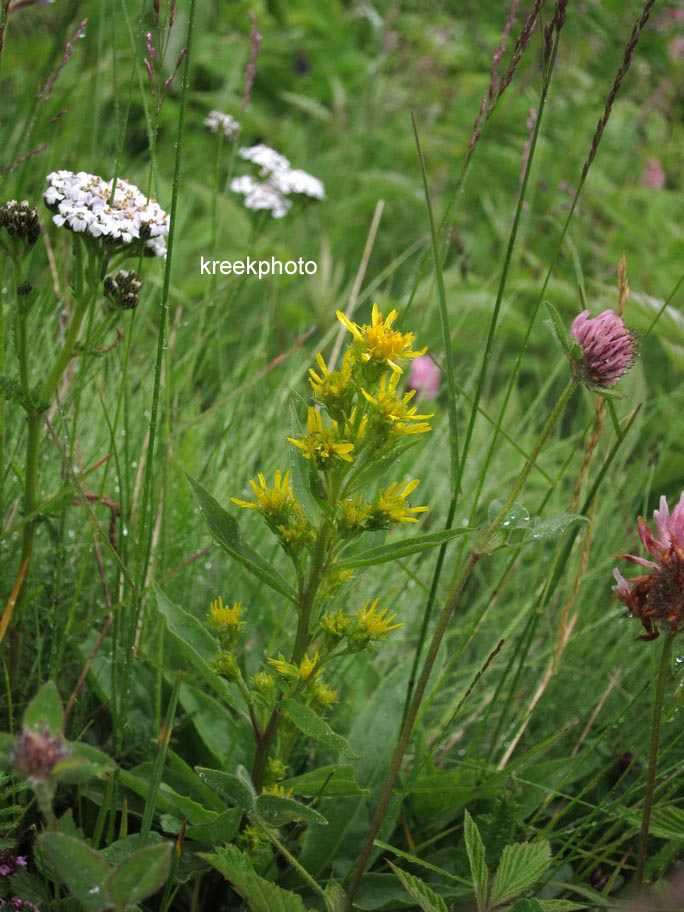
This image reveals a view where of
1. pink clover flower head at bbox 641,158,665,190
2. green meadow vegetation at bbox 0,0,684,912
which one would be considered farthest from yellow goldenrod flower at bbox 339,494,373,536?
pink clover flower head at bbox 641,158,665,190

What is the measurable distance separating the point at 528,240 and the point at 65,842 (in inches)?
98.6

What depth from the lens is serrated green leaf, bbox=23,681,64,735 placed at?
1.78 ft

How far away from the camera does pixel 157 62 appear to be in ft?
2.95

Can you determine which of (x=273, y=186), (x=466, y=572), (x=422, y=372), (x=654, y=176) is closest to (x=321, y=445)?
(x=466, y=572)

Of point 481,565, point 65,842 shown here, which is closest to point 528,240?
point 481,565

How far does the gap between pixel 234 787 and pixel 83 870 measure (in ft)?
0.78

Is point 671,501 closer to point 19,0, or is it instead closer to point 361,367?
point 361,367

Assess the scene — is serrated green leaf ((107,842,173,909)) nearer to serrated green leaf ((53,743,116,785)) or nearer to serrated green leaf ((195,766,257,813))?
serrated green leaf ((53,743,116,785))

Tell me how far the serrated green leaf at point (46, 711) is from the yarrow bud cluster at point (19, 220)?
51 centimetres

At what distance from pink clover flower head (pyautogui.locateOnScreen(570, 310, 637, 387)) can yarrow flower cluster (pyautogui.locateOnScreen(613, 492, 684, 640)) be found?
12cm

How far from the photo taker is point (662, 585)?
2.56ft

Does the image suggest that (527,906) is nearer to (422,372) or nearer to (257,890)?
(257,890)

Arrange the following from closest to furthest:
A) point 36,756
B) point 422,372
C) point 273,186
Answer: point 36,756
point 273,186
point 422,372

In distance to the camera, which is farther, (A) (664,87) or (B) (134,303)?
(A) (664,87)
